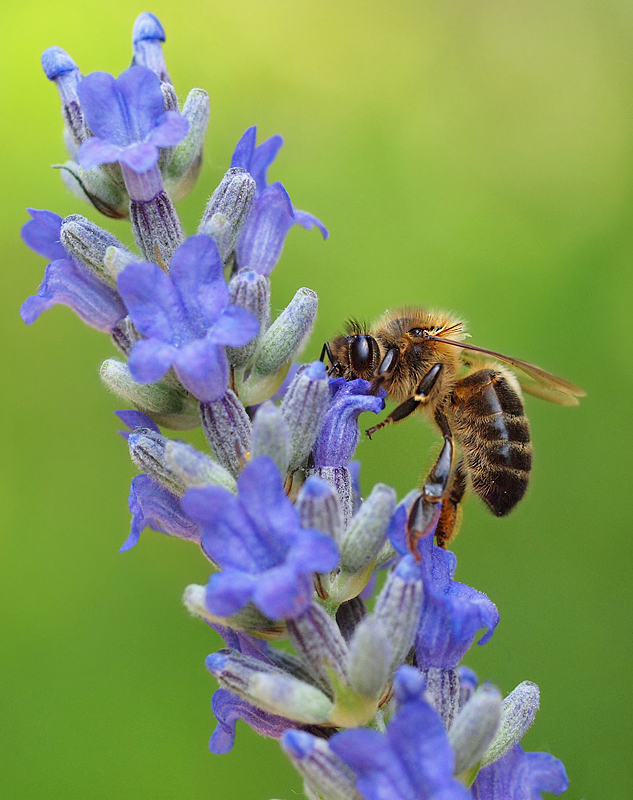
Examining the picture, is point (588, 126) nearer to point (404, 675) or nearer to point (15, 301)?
point (15, 301)

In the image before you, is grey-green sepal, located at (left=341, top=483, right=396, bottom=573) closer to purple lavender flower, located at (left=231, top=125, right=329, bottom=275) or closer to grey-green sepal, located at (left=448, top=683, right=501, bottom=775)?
grey-green sepal, located at (left=448, top=683, right=501, bottom=775)

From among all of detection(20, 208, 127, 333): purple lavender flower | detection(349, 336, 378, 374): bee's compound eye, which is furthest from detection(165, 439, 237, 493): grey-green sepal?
detection(349, 336, 378, 374): bee's compound eye

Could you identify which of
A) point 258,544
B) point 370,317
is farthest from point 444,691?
point 370,317

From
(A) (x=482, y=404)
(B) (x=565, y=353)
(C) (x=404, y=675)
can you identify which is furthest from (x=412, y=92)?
(C) (x=404, y=675)

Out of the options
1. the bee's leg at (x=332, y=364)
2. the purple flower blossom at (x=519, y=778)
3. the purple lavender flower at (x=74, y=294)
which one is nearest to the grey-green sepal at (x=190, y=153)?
the purple lavender flower at (x=74, y=294)

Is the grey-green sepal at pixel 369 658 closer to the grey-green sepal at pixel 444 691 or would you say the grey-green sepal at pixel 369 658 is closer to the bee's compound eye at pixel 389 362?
the grey-green sepal at pixel 444 691

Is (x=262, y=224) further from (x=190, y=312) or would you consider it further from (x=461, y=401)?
(x=461, y=401)
